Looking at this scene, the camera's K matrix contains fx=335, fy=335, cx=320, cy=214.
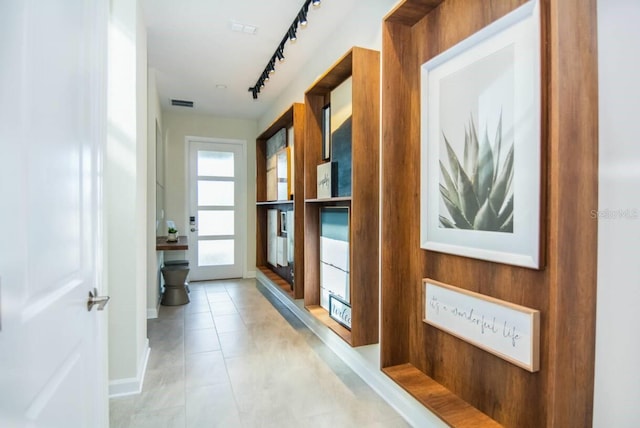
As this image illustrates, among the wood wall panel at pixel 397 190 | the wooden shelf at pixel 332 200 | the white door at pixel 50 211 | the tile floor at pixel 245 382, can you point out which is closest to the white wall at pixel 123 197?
the tile floor at pixel 245 382

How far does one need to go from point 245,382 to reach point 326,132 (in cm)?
197

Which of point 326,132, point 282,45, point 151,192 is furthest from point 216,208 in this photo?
point 326,132

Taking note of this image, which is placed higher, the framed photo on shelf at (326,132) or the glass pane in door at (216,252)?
the framed photo on shelf at (326,132)

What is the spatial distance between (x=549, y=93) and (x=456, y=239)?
2.13ft

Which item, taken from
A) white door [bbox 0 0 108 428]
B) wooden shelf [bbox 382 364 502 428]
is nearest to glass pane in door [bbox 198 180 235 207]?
white door [bbox 0 0 108 428]

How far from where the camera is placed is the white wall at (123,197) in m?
2.25

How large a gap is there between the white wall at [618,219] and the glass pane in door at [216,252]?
5.44 metres

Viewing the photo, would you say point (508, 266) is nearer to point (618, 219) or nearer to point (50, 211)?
point (618, 219)

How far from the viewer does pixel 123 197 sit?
2.29 meters

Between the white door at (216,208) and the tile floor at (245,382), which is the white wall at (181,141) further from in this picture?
the tile floor at (245,382)

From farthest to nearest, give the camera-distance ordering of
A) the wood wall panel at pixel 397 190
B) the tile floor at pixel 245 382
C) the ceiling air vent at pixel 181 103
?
the ceiling air vent at pixel 181 103 → the tile floor at pixel 245 382 → the wood wall panel at pixel 397 190

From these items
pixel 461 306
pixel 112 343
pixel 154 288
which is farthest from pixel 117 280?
pixel 461 306

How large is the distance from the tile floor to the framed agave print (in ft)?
4.14

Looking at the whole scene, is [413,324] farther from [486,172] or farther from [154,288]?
[154,288]
